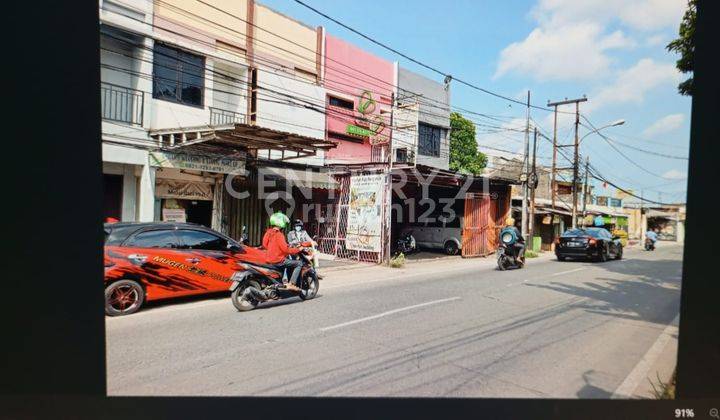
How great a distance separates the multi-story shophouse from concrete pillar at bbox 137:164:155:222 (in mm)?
27

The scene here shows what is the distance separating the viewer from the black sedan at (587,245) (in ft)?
53.5

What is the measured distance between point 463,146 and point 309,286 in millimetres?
20221

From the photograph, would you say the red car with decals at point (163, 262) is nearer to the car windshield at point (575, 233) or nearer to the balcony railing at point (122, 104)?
the balcony railing at point (122, 104)

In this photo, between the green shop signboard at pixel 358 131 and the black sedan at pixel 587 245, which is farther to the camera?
the green shop signboard at pixel 358 131

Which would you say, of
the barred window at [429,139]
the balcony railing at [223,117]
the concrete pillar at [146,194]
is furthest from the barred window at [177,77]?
the barred window at [429,139]

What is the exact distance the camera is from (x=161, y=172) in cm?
1184

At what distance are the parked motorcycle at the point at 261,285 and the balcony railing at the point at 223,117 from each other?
701 centimetres

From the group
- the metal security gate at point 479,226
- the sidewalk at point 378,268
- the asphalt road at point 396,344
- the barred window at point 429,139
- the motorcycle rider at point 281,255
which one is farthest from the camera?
the barred window at point 429,139

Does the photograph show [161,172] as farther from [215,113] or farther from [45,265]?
[45,265]

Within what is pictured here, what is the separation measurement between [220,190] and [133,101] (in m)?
3.53

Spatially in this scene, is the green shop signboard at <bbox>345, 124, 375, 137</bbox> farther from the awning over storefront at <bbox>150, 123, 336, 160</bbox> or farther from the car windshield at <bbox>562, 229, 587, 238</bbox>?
the car windshield at <bbox>562, 229, 587, 238</bbox>

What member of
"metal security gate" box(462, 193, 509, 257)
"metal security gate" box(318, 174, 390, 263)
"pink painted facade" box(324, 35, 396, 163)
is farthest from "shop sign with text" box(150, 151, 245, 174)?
"metal security gate" box(462, 193, 509, 257)

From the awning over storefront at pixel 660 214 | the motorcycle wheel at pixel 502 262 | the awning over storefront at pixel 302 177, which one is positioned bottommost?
the motorcycle wheel at pixel 502 262

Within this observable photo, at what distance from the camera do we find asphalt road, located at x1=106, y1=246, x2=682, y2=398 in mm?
3984
